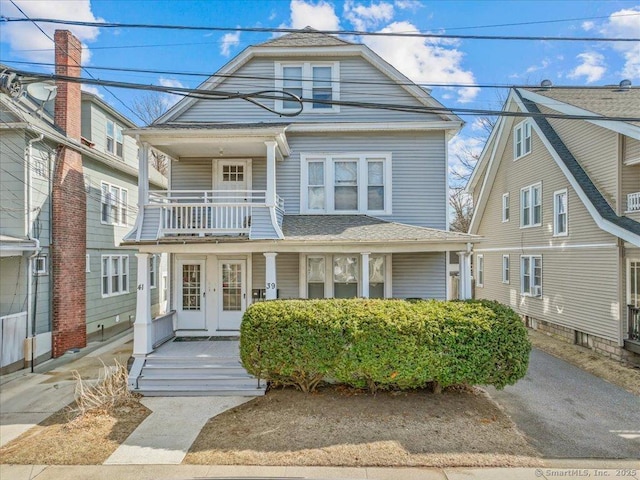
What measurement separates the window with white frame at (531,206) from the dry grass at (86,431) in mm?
14564

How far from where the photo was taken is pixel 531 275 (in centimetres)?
1492

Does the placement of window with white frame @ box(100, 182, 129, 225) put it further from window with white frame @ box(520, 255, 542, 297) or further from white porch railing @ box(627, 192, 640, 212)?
white porch railing @ box(627, 192, 640, 212)

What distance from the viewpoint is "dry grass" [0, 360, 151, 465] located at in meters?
5.52

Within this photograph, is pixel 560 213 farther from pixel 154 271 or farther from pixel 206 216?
pixel 154 271

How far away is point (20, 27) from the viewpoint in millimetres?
7070

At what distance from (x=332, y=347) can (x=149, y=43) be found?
747 centimetres

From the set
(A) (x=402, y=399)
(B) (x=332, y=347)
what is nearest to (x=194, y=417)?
(B) (x=332, y=347)

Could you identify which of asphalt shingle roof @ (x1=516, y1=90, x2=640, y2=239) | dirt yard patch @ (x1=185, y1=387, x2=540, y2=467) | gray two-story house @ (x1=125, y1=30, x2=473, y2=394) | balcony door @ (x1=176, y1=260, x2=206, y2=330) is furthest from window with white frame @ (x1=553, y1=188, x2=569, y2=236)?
balcony door @ (x1=176, y1=260, x2=206, y2=330)

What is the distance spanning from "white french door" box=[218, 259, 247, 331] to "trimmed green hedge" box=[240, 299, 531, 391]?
3.63 m

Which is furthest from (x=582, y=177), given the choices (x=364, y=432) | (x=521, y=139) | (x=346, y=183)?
(x=364, y=432)

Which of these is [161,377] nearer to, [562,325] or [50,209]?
[50,209]

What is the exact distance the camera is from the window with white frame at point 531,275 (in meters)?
14.4

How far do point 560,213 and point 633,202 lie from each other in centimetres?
289

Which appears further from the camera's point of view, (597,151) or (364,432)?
(597,151)
